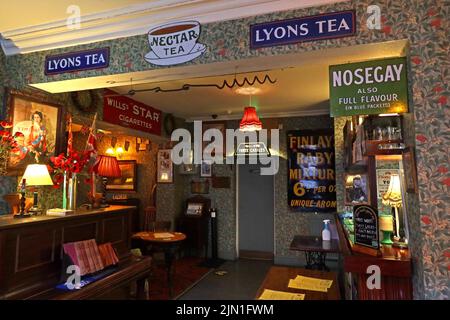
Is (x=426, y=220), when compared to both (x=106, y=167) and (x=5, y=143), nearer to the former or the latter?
(x=106, y=167)

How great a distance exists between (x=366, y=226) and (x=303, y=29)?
1516mm

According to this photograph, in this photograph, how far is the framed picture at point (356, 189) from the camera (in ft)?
11.0

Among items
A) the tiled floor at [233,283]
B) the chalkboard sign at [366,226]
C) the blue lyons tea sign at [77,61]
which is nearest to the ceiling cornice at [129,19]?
the blue lyons tea sign at [77,61]

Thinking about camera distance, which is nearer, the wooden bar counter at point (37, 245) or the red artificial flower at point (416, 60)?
the red artificial flower at point (416, 60)

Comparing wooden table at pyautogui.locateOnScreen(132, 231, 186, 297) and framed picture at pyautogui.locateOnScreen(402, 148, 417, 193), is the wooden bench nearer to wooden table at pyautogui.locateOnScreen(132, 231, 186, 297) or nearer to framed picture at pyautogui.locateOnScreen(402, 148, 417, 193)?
wooden table at pyautogui.locateOnScreen(132, 231, 186, 297)

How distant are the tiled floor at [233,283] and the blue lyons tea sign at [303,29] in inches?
137

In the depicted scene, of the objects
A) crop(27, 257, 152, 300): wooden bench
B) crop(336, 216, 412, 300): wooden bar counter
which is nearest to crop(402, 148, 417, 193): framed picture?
crop(336, 216, 412, 300): wooden bar counter

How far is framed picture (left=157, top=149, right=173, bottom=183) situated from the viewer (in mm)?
6395

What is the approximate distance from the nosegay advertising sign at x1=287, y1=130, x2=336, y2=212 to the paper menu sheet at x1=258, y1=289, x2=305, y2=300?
4221 mm

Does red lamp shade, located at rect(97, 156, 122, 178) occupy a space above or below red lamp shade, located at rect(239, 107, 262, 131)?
below

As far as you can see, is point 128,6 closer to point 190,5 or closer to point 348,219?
point 190,5

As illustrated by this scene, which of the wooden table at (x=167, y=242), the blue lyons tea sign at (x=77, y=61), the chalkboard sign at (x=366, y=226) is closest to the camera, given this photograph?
the chalkboard sign at (x=366, y=226)

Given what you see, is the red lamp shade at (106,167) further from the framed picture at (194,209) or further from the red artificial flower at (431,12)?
the framed picture at (194,209)

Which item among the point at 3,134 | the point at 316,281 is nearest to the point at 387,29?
the point at 316,281
